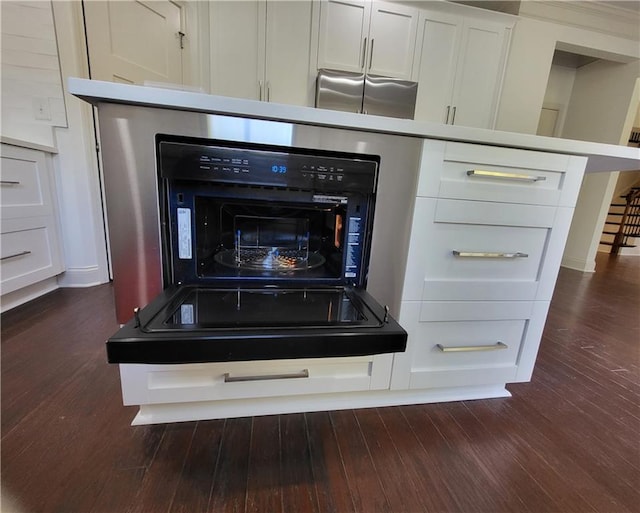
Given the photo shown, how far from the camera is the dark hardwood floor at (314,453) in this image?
25.8 inches

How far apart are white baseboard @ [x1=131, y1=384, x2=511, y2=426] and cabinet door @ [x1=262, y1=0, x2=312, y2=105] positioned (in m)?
2.09

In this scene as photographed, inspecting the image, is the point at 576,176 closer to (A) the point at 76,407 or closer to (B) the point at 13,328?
(A) the point at 76,407

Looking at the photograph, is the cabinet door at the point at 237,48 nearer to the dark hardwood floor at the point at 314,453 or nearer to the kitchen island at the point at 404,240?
the kitchen island at the point at 404,240

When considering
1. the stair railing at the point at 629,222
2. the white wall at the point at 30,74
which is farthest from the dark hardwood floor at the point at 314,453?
the stair railing at the point at 629,222

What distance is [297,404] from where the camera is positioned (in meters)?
0.91

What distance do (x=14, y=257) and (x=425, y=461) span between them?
6.63 ft

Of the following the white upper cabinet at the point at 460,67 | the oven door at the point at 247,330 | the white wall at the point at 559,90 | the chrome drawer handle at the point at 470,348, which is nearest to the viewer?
the oven door at the point at 247,330

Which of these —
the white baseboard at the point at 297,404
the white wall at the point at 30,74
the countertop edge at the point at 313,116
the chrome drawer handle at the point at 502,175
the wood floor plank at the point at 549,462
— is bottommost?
the wood floor plank at the point at 549,462

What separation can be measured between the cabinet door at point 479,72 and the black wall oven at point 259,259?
220 centimetres

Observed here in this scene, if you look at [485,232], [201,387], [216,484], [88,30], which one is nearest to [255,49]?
[88,30]

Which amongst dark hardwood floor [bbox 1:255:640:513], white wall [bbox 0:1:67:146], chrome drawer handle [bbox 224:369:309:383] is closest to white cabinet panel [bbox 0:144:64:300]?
white wall [bbox 0:1:67:146]

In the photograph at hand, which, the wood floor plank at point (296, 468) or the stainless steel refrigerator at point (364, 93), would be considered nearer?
the wood floor plank at point (296, 468)

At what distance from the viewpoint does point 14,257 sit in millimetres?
Answer: 1408

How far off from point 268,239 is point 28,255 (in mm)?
1535
